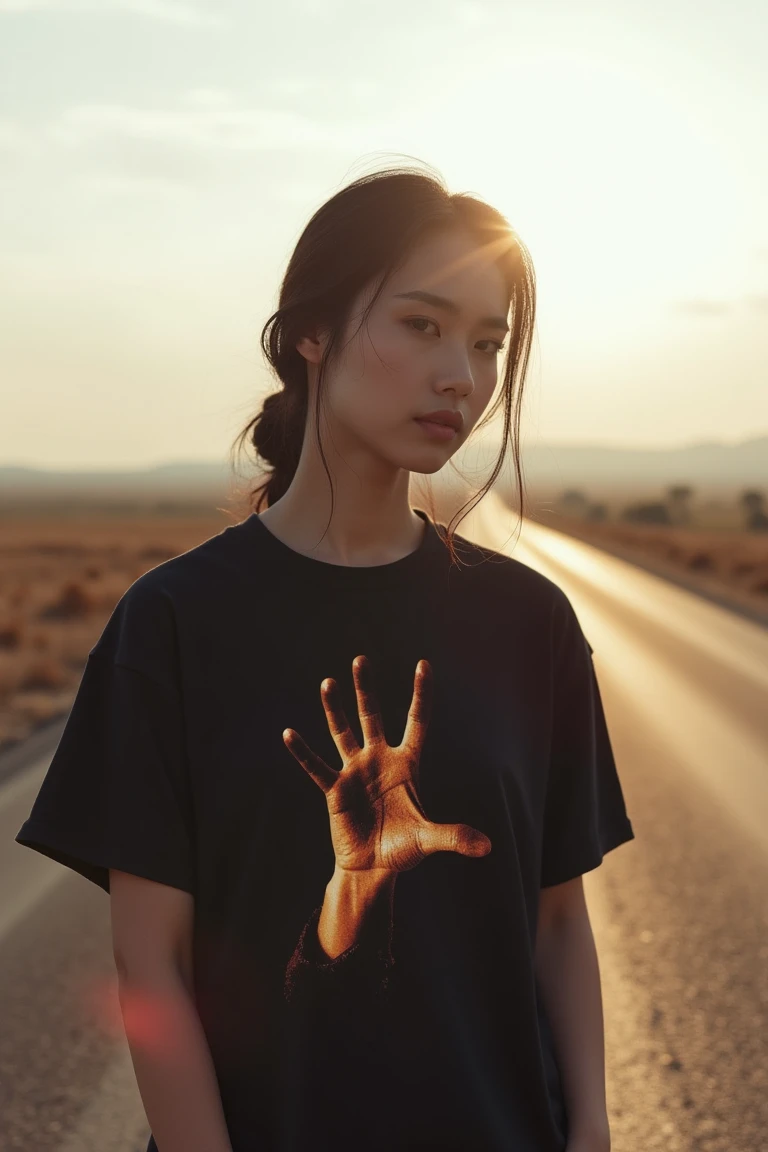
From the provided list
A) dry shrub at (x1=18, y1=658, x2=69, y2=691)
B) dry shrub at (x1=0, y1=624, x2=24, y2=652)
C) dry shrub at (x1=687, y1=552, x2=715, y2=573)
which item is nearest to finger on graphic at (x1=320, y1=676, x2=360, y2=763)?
dry shrub at (x1=18, y1=658, x2=69, y2=691)

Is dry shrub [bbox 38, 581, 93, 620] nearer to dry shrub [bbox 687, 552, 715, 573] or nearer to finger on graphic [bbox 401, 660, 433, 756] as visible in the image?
dry shrub [bbox 687, 552, 715, 573]

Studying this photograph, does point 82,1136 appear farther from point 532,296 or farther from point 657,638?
point 657,638

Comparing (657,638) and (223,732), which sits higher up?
(223,732)

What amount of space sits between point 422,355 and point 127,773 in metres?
0.72

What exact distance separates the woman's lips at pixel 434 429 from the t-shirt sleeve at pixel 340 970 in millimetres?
686

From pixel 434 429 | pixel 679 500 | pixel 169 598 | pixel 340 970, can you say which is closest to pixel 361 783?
pixel 340 970

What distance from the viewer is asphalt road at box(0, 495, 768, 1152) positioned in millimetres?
3582

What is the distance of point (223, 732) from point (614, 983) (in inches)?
132

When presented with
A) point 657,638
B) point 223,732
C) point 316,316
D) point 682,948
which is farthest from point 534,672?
point 657,638

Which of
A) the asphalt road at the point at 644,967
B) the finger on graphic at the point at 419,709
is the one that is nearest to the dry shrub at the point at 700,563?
the asphalt road at the point at 644,967

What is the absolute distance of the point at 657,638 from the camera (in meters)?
14.1

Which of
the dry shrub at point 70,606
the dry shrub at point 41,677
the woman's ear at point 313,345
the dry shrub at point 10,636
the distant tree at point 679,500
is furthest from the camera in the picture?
the distant tree at point 679,500

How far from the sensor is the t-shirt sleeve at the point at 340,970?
1.63 m

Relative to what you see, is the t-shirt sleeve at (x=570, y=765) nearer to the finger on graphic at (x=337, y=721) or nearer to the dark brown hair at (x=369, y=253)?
the dark brown hair at (x=369, y=253)
